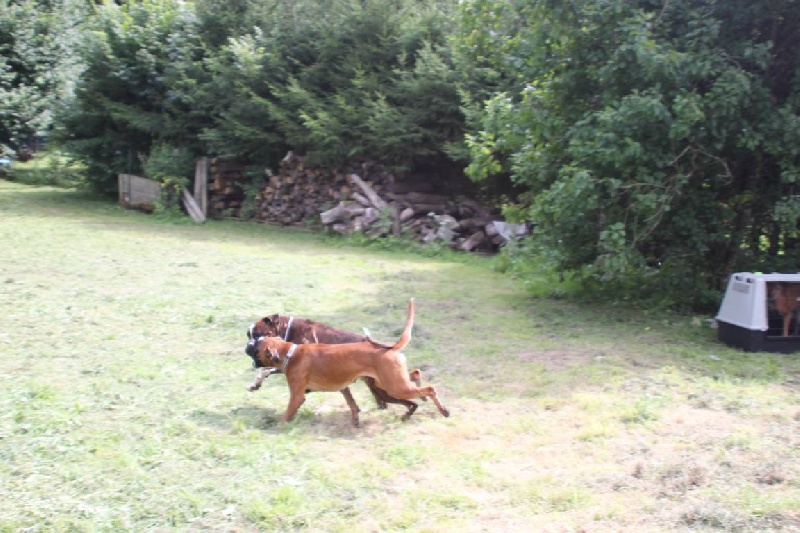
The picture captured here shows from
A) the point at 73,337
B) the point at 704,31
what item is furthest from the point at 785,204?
the point at 73,337

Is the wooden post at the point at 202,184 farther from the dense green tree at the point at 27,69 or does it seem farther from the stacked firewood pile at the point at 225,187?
the dense green tree at the point at 27,69

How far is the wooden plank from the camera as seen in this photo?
16594 millimetres

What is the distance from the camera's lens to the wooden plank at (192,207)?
54.4 ft

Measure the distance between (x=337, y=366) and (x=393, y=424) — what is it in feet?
1.82

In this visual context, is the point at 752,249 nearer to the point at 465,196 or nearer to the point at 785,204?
the point at 785,204

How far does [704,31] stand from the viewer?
7176mm

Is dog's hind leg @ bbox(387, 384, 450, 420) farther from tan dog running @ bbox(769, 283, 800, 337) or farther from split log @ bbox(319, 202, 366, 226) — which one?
split log @ bbox(319, 202, 366, 226)

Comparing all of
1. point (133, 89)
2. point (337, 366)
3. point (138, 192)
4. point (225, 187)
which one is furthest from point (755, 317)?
point (133, 89)

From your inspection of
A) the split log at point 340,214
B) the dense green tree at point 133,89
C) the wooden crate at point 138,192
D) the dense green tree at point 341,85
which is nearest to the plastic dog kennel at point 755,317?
the dense green tree at point 341,85

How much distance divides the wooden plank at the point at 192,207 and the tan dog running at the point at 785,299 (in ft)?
42.0

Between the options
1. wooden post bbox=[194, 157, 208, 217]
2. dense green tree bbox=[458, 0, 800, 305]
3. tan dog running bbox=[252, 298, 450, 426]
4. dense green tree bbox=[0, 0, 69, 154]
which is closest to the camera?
tan dog running bbox=[252, 298, 450, 426]

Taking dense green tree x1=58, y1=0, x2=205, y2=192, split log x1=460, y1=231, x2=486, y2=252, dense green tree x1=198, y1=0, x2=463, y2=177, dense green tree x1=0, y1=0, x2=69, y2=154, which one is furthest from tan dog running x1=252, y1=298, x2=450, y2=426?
dense green tree x1=0, y1=0, x2=69, y2=154

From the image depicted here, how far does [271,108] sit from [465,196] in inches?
178

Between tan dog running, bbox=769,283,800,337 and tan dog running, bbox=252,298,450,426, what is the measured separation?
3602mm
